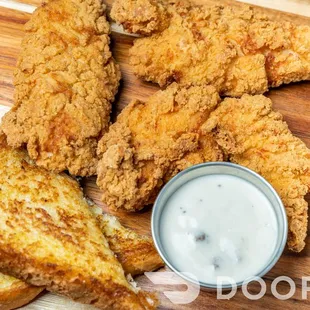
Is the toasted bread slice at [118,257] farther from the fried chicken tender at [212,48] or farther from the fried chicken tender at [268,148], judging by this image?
the fried chicken tender at [212,48]

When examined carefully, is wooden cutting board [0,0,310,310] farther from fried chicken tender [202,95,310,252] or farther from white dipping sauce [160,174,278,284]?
white dipping sauce [160,174,278,284]

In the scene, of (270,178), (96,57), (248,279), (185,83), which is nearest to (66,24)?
(96,57)

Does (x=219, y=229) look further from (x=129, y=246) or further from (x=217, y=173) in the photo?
(x=129, y=246)

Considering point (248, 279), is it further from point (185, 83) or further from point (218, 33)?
point (218, 33)

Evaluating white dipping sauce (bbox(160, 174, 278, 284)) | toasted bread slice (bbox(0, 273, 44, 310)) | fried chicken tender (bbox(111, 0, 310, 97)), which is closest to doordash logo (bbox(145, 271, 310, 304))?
white dipping sauce (bbox(160, 174, 278, 284))

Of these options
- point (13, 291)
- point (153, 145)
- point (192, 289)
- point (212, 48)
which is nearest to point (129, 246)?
point (192, 289)
